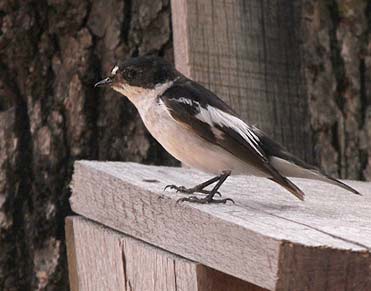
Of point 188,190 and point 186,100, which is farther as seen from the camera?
point 186,100

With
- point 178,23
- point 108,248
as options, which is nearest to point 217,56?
point 178,23

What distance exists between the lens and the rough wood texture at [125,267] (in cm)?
329

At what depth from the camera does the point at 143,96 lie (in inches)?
168

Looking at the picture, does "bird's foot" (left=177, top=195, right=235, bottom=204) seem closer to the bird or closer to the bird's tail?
the bird

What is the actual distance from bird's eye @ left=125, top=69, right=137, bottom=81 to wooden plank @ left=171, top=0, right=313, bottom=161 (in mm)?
175

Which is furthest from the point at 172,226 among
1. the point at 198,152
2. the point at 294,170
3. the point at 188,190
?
the point at 294,170

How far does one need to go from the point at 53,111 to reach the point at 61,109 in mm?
33

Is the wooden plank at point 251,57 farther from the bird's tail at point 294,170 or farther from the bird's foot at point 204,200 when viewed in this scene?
the bird's foot at point 204,200

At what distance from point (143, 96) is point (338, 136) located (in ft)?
2.90

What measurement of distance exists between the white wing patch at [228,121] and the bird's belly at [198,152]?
72 millimetres

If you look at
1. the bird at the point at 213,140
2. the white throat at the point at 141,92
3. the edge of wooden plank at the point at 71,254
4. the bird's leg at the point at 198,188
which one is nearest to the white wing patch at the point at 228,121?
the bird at the point at 213,140

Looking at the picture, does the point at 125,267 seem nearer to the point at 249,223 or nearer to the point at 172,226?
the point at 172,226

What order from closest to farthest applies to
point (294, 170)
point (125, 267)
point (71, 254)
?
point (125, 267) < point (294, 170) < point (71, 254)

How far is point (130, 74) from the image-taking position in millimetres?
4305
